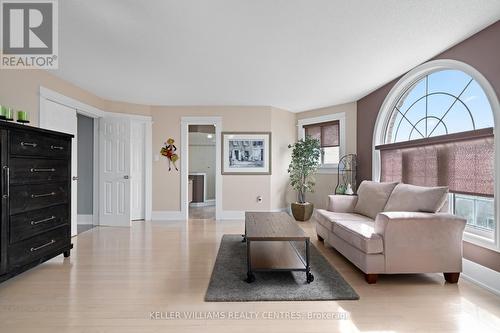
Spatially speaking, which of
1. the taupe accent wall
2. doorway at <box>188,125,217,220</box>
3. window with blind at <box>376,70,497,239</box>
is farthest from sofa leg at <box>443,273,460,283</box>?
doorway at <box>188,125,217,220</box>

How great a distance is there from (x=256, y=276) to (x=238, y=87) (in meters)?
2.89

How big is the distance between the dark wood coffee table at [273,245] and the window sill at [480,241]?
5.47ft

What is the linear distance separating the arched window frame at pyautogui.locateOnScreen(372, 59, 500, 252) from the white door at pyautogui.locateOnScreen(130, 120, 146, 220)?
14.5ft

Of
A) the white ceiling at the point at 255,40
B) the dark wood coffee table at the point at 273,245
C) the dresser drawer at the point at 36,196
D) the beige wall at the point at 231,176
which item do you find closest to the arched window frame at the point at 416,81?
the white ceiling at the point at 255,40

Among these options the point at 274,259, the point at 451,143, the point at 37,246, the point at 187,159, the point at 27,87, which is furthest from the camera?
the point at 187,159

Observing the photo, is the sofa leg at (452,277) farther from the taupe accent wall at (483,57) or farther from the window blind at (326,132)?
the window blind at (326,132)

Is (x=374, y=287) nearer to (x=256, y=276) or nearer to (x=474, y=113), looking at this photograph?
(x=256, y=276)


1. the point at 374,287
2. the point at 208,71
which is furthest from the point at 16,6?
the point at 374,287

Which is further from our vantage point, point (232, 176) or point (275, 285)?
point (232, 176)

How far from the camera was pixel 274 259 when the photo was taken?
269cm

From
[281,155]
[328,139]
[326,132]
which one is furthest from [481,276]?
[281,155]

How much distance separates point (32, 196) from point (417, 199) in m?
3.95

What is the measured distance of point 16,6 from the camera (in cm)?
213

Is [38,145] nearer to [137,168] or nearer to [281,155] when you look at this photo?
[137,168]
